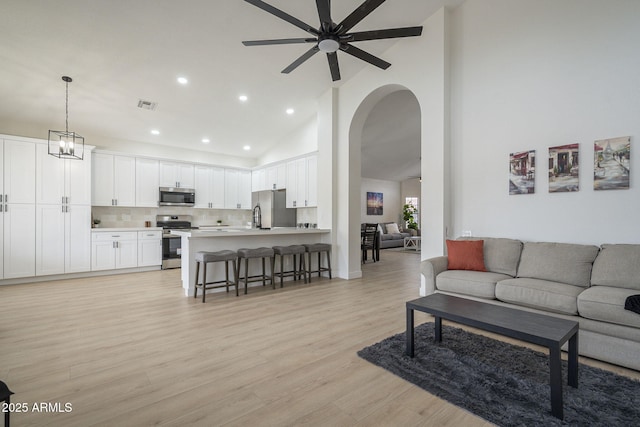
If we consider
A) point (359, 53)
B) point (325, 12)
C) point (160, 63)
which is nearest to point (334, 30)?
point (325, 12)

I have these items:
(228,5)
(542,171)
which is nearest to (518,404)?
(542,171)

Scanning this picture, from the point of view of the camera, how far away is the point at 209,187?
7.52 m

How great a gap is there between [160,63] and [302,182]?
3.31 metres

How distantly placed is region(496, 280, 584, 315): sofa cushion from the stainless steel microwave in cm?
651

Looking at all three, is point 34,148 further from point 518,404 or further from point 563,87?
point 563,87

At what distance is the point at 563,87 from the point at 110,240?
7.47 m

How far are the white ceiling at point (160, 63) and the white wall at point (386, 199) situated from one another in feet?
17.8

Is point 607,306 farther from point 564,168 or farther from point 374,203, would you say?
point 374,203

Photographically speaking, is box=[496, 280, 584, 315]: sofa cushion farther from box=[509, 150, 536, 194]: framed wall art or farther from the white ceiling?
the white ceiling

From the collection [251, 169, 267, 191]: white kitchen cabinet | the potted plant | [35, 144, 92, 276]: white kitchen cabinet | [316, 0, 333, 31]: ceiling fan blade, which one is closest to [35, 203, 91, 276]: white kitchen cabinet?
[35, 144, 92, 276]: white kitchen cabinet

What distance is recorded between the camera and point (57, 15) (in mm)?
3357

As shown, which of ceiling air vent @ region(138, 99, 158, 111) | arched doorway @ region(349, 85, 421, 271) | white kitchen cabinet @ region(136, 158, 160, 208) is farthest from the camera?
white kitchen cabinet @ region(136, 158, 160, 208)

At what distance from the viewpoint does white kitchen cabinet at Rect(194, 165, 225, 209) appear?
7.34m

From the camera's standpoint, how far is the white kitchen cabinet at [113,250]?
566 cm
